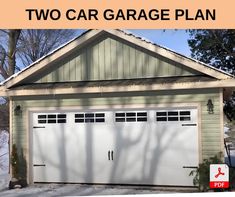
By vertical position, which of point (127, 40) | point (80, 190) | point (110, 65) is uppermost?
point (127, 40)

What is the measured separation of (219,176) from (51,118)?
7.68 meters

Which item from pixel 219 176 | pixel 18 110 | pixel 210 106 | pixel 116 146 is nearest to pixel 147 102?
pixel 116 146

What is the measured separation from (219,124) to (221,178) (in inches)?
227

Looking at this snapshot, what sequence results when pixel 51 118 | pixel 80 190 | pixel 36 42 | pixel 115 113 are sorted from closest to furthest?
pixel 80 190 < pixel 115 113 < pixel 51 118 < pixel 36 42

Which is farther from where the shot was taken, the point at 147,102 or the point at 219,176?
the point at 147,102

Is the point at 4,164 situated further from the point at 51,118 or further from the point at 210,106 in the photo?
the point at 210,106

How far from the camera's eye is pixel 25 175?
37.0 feet

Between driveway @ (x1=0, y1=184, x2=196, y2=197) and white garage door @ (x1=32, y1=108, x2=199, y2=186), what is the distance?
0.21 meters

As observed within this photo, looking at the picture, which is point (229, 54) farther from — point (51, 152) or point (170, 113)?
point (51, 152)

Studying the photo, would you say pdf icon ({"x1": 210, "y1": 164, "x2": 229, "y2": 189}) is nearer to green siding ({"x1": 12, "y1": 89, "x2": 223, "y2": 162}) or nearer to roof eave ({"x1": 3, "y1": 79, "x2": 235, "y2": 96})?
roof eave ({"x1": 3, "y1": 79, "x2": 235, "y2": 96})

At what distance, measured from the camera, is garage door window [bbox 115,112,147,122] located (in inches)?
422

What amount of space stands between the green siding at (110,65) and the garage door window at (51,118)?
41.6 inches

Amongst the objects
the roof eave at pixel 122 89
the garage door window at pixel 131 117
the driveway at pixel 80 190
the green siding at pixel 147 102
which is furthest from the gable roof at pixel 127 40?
the driveway at pixel 80 190

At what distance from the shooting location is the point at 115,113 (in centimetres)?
1088
